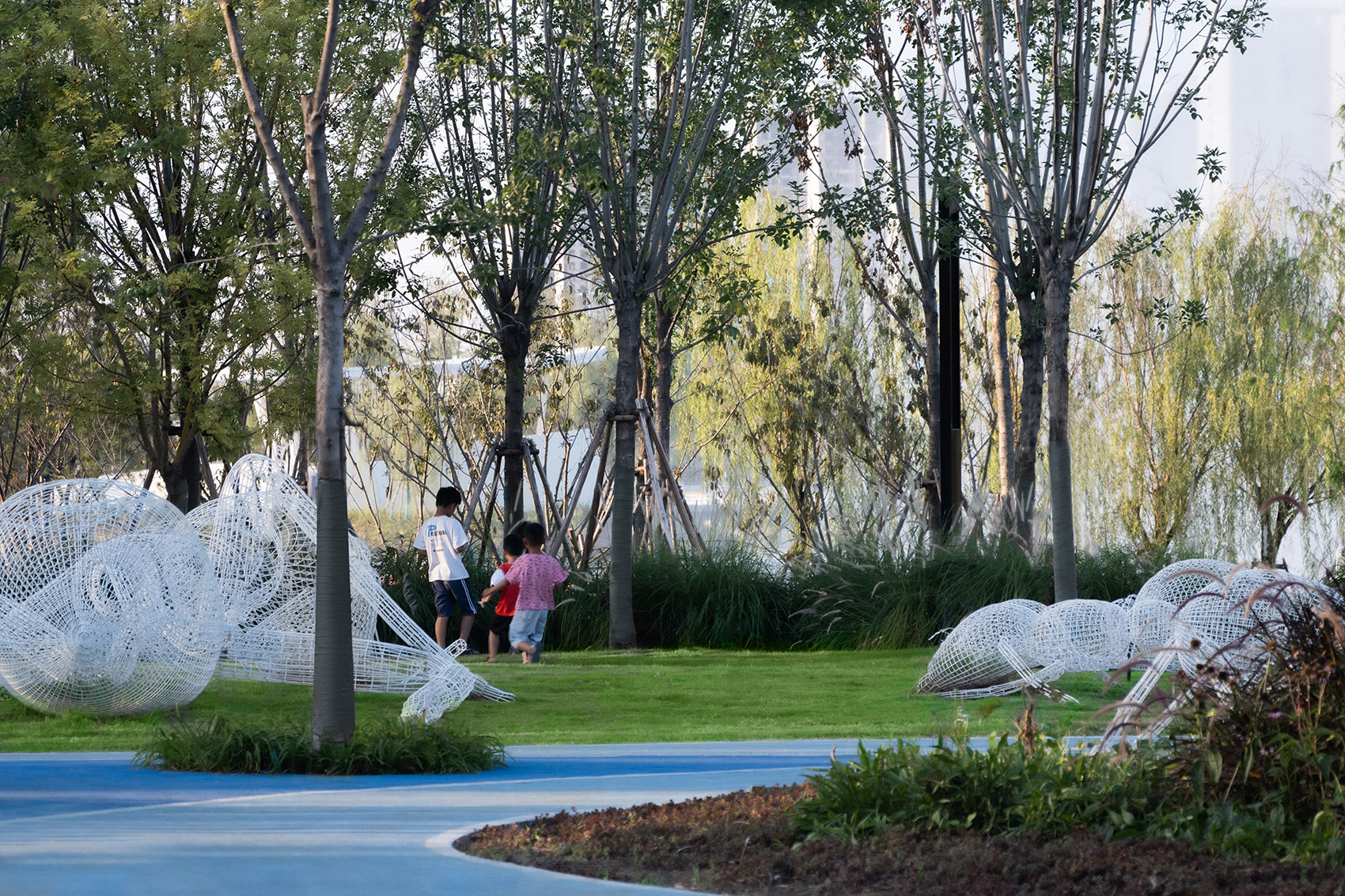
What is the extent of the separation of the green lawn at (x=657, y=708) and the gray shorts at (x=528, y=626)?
0.31 m

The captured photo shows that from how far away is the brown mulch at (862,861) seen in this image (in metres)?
4.37

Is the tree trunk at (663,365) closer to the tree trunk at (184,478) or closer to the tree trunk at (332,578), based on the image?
the tree trunk at (184,478)

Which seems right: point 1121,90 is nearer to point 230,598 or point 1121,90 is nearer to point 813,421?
point 230,598

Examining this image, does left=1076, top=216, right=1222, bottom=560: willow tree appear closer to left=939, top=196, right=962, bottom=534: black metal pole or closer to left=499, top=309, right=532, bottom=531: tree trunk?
left=939, top=196, right=962, bottom=534: black metal pole

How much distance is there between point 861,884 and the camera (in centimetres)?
455

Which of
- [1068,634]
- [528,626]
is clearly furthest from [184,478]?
[1068,634]

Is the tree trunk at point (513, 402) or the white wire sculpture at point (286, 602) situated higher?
the tree trunk at point (513, 402)

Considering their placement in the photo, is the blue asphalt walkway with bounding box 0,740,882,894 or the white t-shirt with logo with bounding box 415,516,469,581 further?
the white t-shirt with logo with bounding box 415,516,469,581

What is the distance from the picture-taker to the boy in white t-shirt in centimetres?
1360

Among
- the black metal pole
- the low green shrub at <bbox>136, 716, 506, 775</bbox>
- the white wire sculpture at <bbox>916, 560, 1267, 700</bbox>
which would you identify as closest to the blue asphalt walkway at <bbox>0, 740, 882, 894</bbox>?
the low green shrub at <bbox>136, 716, 506, 775</bbox>

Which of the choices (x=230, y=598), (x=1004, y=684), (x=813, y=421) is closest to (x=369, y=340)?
(x=813, y=421)

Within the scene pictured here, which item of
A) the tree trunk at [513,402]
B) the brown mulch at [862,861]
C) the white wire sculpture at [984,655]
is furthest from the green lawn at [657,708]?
the tree trunk at [513,402]

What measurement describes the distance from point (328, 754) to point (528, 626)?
5.61 metres

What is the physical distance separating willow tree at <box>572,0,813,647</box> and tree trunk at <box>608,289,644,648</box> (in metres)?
0.01
